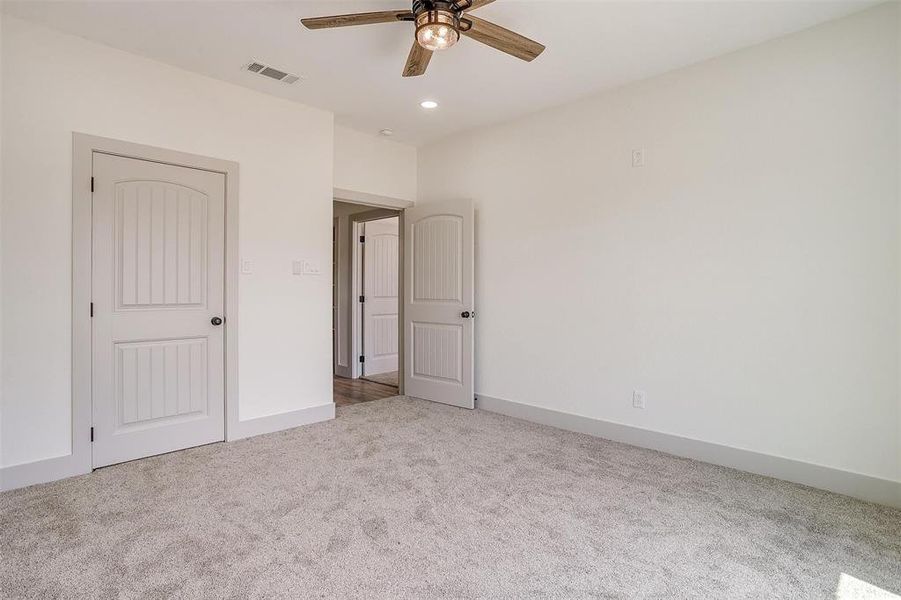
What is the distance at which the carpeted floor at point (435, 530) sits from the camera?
6.08 ft

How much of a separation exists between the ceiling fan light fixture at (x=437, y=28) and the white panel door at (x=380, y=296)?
4.09 m

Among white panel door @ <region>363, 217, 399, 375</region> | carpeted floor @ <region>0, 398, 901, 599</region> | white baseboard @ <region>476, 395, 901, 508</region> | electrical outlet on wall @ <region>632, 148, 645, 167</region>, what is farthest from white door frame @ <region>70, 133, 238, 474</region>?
electrical outlet on wall @ <region>632, 148, 645, 167</region>

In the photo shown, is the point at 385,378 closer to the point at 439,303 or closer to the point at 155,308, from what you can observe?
the point at 439,303

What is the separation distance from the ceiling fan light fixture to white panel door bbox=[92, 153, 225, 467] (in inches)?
83.4

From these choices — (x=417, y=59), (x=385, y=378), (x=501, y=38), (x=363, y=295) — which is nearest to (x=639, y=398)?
(x=501, y=38)

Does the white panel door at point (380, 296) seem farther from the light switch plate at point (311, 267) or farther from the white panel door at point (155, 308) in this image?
the white panel door at point (155, 308)

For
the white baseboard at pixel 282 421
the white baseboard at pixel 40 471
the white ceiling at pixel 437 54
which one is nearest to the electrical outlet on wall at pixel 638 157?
the white ceiling at pixel 437 54

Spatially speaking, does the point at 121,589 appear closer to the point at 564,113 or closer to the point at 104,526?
the point at 104,526

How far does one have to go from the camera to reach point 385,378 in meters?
6.18

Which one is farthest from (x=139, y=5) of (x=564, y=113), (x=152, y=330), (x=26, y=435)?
(x=564, y=113)

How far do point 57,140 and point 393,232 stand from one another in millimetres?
4059

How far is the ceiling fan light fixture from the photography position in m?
2.16

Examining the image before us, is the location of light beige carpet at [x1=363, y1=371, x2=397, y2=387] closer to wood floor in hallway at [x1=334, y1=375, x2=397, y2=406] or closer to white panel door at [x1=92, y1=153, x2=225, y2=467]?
wood floor in hallway at [x1=334, y1=375, x2=397, y2=406]

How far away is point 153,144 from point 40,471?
85.1 inches
